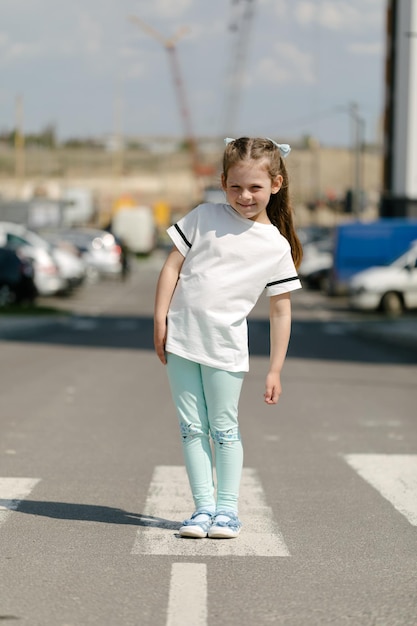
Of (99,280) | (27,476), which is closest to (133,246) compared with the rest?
(99,280)

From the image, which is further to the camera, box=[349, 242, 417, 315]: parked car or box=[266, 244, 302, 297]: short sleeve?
box=[349, 242, 417, 315]: parked car

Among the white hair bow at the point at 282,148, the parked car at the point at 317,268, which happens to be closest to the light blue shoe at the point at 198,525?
the white hair bow at the point at 282,148

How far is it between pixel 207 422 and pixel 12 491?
5.73 ft

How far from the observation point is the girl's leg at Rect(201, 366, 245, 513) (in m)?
6.13

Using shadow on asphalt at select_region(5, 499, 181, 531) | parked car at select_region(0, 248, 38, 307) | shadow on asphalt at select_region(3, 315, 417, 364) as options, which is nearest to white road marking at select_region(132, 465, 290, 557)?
shadow on asphalt at select_region(5, 499, 181, 531)

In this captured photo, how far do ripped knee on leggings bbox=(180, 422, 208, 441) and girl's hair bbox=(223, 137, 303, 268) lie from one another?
901mm

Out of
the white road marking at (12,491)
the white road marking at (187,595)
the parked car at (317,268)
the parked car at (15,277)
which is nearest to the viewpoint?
the white road marking at (187,595)

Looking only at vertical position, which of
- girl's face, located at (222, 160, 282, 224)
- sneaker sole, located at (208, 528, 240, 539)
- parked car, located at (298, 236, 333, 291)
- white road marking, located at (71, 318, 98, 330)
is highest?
girl's face, located at (222, 160, 282, 224)

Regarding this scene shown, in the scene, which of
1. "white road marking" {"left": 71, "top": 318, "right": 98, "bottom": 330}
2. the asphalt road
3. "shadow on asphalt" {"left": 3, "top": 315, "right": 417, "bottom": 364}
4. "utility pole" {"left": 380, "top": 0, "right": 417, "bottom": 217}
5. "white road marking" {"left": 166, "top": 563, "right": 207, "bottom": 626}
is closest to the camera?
"white road marking" {"left": 166, "top": 563, "right": 207, "bottom": 626}

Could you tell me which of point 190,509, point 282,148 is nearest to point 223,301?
point 282,148

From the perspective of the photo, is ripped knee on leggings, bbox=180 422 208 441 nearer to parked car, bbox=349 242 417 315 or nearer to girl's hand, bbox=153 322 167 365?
girl's hand, bbox=153 322 167 365

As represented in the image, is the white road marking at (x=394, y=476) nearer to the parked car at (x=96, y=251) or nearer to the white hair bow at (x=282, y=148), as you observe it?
the white hair bow at (x=282, y=148)

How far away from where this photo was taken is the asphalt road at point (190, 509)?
503cm

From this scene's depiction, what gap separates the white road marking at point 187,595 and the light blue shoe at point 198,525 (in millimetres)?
507
